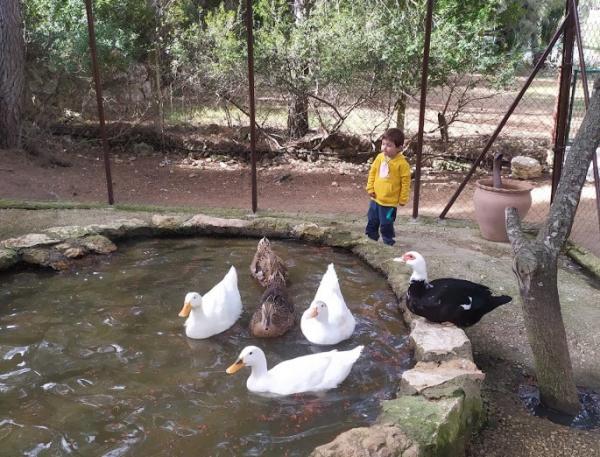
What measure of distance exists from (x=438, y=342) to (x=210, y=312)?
63.7 inches

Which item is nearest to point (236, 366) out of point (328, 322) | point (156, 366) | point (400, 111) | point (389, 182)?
point (156, 366)

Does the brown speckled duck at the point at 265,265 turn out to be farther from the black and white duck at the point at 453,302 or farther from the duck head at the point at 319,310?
the black and white duck at the point at 453,302

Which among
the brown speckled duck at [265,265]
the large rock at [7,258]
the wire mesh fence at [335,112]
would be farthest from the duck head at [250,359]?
the wire mesh fence at [335,112]

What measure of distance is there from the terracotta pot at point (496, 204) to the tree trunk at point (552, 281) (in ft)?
9.40

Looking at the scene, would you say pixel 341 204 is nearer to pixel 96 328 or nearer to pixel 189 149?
pixel 189 149

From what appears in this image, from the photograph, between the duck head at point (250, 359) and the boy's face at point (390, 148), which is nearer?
the duck head at point (250, 359)

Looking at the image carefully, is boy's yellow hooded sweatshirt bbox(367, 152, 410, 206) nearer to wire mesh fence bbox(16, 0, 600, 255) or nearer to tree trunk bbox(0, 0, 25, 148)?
wire mesh fence bbox(16, 0, 600, 255)

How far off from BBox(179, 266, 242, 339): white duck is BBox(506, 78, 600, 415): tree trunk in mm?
2084

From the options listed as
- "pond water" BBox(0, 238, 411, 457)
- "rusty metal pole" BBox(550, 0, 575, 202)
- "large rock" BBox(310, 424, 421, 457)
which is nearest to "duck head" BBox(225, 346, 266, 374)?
"pond water" BBox(0, 238, 411, 457)

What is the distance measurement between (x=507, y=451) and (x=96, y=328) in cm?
287

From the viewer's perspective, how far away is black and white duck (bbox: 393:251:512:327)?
4.00m

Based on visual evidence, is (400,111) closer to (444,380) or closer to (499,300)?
(499,300)

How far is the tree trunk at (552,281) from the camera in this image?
3.41 meters

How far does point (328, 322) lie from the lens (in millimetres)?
4219
